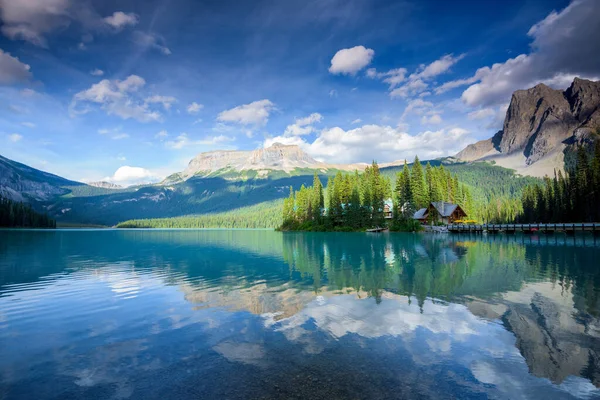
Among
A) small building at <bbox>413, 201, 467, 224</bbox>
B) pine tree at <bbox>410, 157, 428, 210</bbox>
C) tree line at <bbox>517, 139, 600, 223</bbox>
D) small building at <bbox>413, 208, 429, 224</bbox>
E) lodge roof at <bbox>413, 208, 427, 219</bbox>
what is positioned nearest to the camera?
tree line at <bbox>517, 139, 600, 223</bbox>

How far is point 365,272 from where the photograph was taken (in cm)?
2600

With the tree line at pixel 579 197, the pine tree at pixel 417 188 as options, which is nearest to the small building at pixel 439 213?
the pine tree at pixel 417 188

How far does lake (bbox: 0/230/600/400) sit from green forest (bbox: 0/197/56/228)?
19523cm

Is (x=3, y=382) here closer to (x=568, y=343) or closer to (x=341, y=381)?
(x=341, y=381)

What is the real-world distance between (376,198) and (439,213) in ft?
63.8

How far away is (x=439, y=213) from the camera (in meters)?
99.1

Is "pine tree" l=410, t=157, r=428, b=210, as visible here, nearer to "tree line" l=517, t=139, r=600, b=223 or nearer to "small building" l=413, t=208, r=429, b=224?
"small building" l=413, t=208, r=429, b=224

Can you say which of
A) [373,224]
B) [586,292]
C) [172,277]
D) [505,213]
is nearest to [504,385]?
[586,292]

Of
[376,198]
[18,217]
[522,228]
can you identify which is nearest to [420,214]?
[376,198]

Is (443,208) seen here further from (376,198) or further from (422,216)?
(376,198)

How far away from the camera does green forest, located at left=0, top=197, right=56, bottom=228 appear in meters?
168

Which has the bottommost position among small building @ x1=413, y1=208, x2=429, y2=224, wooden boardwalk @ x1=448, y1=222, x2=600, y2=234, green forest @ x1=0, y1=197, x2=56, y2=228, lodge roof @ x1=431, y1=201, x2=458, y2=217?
wooden boardwalk @ x1=448, y1=222, x2=600, y2=234

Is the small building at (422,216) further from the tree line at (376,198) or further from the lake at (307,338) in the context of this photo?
the lake at (307,338)

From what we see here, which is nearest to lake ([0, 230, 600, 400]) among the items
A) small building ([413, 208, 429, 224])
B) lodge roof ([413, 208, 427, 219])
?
small building ([413, 208, 429, 224])
